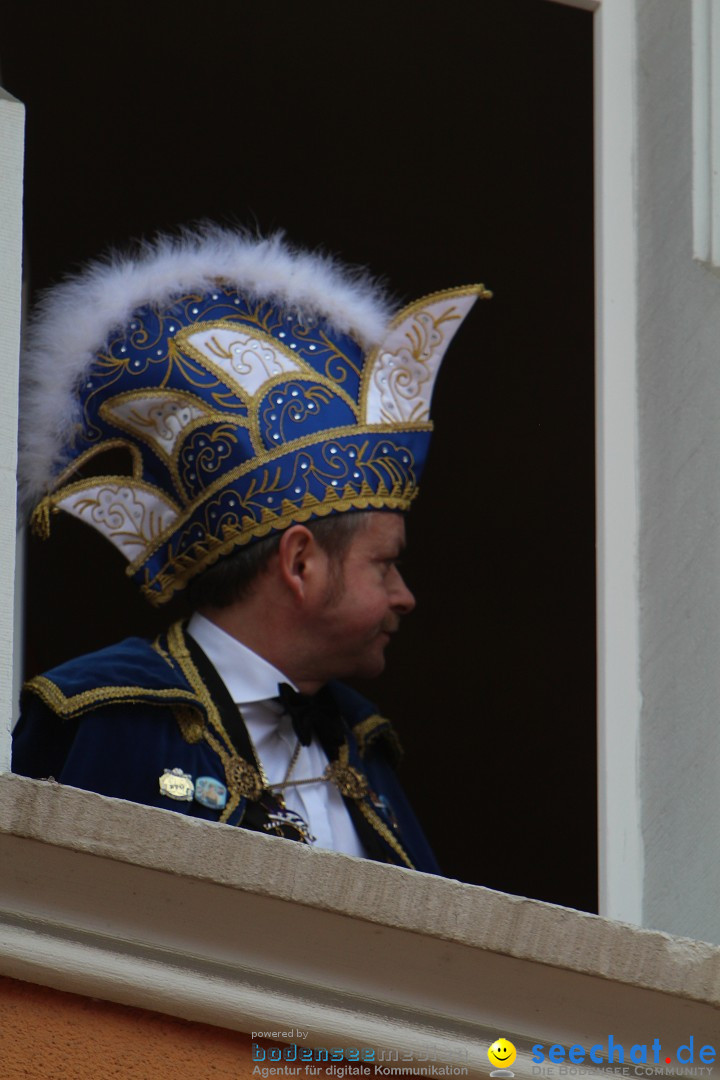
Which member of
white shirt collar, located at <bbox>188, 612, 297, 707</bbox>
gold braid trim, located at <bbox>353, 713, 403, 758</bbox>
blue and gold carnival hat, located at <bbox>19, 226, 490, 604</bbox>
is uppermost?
blue and gold carnival hat, located at <bbox>19, 226, 490, 604</bbox>

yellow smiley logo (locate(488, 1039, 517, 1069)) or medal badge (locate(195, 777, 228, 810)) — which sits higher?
medal badge (locate(195, 777, 228, 810))

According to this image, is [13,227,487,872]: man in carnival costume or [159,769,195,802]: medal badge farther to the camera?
[13,227,487,872]: man in carnival costume

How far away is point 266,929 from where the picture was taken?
2523 millimetres

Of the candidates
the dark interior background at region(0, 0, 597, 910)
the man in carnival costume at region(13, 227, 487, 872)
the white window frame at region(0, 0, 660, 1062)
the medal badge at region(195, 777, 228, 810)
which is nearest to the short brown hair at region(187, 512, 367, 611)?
the man in carnival costume at region(13, 227, 487, 872)

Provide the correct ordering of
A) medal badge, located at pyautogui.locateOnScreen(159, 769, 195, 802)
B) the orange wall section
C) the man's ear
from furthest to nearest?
the man's ear → medal badge, located at pyautogui.locateOnScreen(159, 769, 195, 802) → the orange wall section

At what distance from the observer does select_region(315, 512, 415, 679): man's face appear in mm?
4430

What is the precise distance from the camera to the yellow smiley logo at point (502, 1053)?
103 inches

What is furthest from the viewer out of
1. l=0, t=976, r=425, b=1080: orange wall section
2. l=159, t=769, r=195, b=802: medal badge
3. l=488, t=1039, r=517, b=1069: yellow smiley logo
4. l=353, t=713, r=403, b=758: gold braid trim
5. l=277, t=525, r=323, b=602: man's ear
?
l=353, t=713, r=403, b=758: gold braid trim

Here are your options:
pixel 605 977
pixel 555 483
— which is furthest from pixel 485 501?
pixel 605 977

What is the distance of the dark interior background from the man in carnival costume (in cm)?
91

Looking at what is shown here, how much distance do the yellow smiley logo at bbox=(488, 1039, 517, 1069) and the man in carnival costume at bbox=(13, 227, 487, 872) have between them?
1.53m

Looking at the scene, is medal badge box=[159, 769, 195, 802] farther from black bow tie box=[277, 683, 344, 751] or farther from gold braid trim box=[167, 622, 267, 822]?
black bow tie box=[277, 683, 344, 751]

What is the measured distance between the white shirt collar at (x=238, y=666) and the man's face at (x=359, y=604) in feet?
0.39

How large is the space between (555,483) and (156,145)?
5.05 ft
